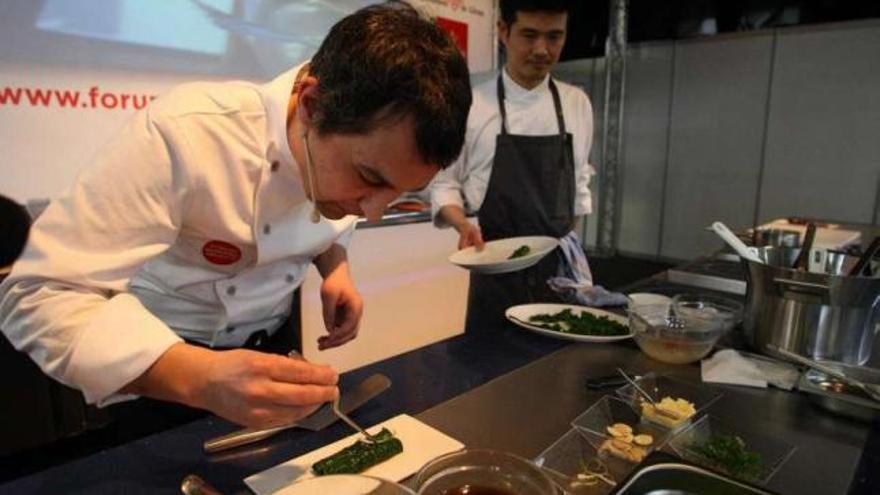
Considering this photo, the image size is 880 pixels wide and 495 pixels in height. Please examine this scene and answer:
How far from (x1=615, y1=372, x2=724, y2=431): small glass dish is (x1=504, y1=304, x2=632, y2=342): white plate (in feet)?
0.61

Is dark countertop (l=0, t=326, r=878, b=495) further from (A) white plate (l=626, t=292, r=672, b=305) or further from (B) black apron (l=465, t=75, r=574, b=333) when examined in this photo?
(B) black apron (l=465, t=75, r=574, b=333)

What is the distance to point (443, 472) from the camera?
0.62 m

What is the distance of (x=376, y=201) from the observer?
807mm

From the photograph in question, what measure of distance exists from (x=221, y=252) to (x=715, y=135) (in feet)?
14.4

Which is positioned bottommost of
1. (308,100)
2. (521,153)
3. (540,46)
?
(521,153)

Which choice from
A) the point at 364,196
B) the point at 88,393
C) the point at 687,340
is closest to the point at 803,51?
the point at 687,340

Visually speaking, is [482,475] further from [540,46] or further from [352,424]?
[540,46]

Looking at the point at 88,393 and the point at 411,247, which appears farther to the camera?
the point at 411,247

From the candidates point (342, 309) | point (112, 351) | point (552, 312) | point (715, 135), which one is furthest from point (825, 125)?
point (112, 351)

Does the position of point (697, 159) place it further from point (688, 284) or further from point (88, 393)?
point (88, 393)

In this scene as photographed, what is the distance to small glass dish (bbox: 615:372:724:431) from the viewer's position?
856mm

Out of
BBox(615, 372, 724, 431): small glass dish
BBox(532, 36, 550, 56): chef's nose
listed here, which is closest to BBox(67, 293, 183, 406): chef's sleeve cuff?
BBox(615, 372, 724, 431): small glass dish

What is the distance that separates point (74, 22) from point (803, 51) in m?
4.34

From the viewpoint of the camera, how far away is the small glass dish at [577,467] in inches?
26.1
